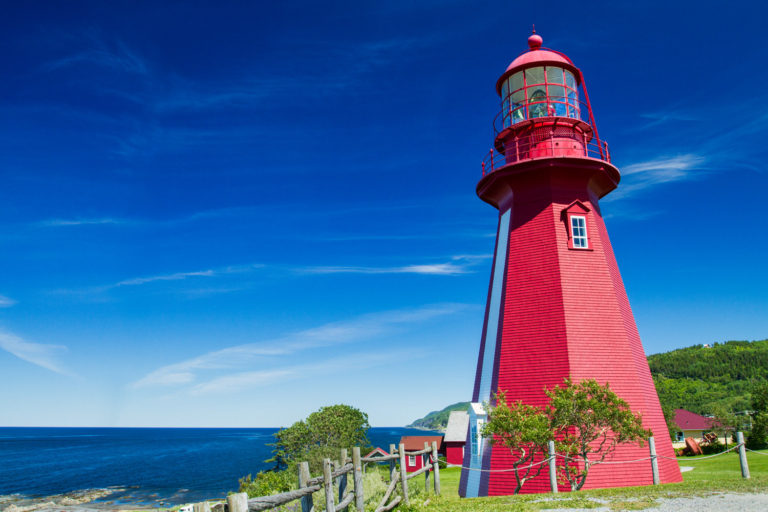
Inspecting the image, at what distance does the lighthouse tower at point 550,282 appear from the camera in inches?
596

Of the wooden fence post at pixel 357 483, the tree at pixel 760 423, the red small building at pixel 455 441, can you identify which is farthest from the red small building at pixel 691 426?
the wooden fence post at pixel 357 483

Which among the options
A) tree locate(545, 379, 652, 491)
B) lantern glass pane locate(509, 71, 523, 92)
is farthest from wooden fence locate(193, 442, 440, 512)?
lantern glass pane locate(509, 71, 523, 92)

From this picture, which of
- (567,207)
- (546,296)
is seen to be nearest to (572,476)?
(546,296)

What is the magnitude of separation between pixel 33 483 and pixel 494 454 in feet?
254

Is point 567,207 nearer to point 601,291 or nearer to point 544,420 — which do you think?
point 601,291

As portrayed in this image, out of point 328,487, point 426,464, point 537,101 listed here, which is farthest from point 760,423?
point 328,487

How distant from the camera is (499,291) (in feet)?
57.3

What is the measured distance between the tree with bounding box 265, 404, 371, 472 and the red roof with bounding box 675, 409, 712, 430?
A: 3681cm

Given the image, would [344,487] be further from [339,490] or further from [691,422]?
[691,422]

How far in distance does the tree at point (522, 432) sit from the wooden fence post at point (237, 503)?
9427 millimetres

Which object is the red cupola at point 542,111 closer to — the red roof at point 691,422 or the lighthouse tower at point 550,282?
the lighthouse tower at point 550,282

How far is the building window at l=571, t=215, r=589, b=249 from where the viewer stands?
16.7 m

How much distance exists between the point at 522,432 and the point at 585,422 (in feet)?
5.55

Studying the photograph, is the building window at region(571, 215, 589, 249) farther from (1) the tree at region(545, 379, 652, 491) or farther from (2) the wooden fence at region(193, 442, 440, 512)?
(2) the wooden fence at region(193, 442, 440, 512)
